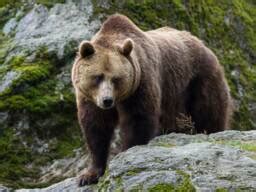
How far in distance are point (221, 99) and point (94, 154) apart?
2305mm

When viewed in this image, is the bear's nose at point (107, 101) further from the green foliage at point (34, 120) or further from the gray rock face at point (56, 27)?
the gray rock face at point (56, 27)

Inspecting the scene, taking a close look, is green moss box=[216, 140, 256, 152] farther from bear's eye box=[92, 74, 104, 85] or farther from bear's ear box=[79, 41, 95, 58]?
bear's ear box=[79, 41, 95, 58]

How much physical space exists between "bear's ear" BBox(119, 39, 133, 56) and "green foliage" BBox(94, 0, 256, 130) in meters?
3.17

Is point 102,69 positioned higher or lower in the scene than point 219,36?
higher

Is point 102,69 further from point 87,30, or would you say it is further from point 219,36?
point 219,36

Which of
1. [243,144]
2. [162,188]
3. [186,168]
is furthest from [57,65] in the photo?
[162,188]

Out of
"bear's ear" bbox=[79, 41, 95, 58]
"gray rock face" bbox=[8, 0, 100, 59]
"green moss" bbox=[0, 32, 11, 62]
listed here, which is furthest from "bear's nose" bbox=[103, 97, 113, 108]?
"green moss" bbox=[0, 32, 11, 62]

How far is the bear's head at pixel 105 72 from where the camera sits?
6.80 metres

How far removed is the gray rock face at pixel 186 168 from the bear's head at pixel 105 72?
70 centimetres

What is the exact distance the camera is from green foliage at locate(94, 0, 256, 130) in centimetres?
1048

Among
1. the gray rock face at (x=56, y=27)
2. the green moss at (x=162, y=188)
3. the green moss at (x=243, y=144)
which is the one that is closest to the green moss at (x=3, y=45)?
the gray rock face at (x=56, y=27)

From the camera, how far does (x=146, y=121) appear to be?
22.9 feet

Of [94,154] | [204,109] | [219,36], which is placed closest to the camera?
[94,154]

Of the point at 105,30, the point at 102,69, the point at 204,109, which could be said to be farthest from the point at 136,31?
the point at 204,109
